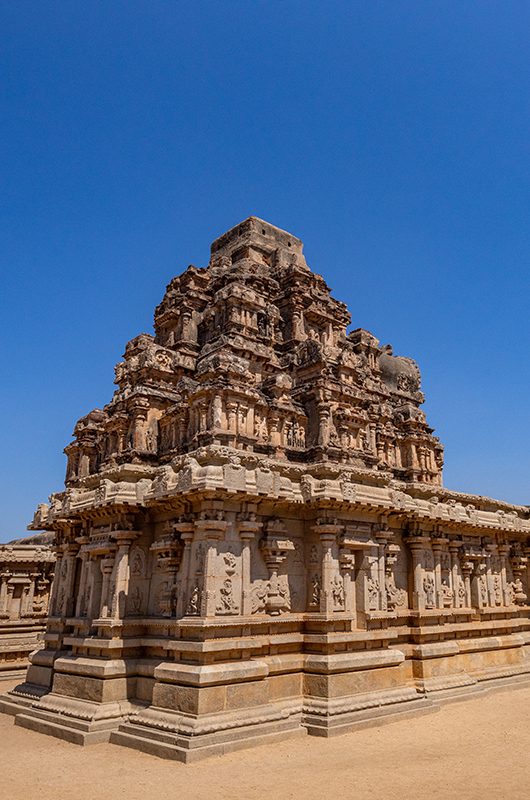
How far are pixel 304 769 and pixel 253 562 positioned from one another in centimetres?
515

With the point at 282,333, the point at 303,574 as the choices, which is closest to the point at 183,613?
the point at 303,574

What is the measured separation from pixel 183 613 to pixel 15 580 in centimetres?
1922

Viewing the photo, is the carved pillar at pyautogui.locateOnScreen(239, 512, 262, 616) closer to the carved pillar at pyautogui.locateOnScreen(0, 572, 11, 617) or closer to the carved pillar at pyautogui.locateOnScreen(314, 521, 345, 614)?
the carved pillar at pyautogui.locateOnScreen(314, 521, 345, 614)

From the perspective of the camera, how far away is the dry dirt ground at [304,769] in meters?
11.0

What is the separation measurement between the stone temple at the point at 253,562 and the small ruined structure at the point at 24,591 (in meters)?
8.77

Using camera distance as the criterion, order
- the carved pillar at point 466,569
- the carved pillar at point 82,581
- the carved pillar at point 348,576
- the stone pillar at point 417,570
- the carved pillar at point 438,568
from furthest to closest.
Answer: the carved pillar at point 466,569
the carved pillar at point 438,568
the stone pillar at point 417,570
the carved pillar at point 82,581
the carved pillar at point 348,576

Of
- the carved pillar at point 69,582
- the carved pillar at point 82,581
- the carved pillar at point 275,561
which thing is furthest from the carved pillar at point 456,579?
the carved pillar at point 69,582

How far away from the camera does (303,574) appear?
56.6ft

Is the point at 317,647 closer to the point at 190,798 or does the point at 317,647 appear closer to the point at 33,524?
the point at 190,798

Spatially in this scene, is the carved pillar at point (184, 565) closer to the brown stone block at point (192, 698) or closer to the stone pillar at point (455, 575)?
the brown stone block at point (192, 698)

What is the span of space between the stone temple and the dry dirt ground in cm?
62

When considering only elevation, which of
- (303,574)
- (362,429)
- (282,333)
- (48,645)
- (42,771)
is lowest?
(42,771)

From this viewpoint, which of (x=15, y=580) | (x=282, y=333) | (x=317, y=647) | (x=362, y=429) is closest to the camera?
(x=317, y=647)

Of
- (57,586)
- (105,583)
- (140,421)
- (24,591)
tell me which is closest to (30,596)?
(24,591)
